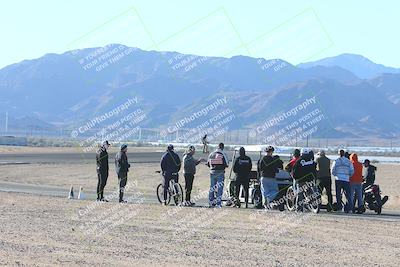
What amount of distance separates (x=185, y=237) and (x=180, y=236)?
16 cm

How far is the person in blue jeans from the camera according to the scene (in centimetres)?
2353

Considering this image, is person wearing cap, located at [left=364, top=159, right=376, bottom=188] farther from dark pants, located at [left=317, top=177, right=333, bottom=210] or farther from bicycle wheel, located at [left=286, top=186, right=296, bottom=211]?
bicycle wheel, located at [left=286, top=186, right=296, bottom=211]

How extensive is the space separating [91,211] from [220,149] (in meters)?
4.33

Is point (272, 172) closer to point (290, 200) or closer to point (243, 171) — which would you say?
point (290, 200)

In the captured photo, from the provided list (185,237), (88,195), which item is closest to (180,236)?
(185,237)

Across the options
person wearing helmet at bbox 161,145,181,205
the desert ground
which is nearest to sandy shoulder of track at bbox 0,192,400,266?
the desert ground

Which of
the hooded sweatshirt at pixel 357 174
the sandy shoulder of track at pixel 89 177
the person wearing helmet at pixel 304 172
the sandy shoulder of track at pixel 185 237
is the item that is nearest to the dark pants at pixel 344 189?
the hooded sweatshirt at pixel 357 174

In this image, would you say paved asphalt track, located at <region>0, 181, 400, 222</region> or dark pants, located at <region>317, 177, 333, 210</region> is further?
dark pants, located at <region>317, 177, 333, 210</region>

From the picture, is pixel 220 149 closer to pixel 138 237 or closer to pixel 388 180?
pixel 138 237

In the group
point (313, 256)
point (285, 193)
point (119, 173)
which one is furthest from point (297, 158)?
point (313, 256)

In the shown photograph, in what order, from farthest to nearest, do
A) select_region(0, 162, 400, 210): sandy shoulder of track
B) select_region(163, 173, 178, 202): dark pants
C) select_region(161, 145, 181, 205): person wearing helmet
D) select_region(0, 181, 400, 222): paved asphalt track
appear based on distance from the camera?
select_region(0, 162, 400, 210): sandy shoulder of track, select_region(163, 173, 178, 202): dark pants, select_region(161, 145, 181, 205): person wearing helmet, select_region(0, 181, 400, 222): paved asphalt track

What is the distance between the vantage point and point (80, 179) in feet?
128

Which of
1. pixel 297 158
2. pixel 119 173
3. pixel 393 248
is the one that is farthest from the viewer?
pixel 119 173

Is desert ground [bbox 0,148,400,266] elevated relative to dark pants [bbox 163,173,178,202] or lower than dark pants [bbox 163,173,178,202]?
lower
